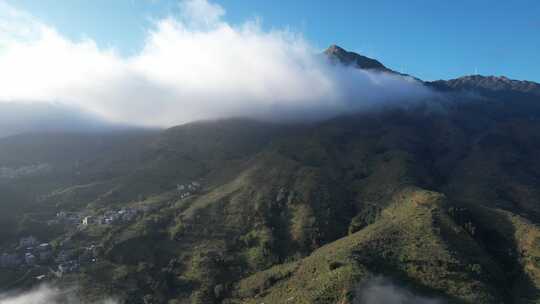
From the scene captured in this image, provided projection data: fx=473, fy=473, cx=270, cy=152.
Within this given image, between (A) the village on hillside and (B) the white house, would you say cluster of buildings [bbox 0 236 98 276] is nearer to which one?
(A) the village on hillside

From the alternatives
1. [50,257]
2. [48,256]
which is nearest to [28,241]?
[48,256]

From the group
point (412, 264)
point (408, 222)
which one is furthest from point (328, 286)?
point (408, 222)

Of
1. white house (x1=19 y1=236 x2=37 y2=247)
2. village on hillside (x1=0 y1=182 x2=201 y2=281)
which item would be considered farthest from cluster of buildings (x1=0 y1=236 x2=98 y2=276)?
white house (x1=19 y1=236 x2=37 y2=247)

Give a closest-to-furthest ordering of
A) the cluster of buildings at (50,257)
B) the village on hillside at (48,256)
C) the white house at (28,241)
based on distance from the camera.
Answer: the village on hillside at (48,256), the cluster of buildings at (50,257), the white house at (28,241)

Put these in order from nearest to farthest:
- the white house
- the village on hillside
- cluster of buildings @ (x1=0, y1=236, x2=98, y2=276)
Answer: the village on hillside < cluster of buildings @ (x1=0, y1=236, x2=98, y2=276) < the white house

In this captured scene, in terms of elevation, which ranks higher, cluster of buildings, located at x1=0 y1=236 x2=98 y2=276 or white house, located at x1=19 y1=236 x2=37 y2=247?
white house, located at x1=19 y1=236 x2=37 y2=247

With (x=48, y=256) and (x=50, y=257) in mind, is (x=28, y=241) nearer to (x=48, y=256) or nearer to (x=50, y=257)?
(x=48, y=256)

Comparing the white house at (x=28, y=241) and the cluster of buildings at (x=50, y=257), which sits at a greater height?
the white house at (x=28, y=241)

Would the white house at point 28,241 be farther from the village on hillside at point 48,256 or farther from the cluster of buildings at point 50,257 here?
the cluster of buildings at point 50,257

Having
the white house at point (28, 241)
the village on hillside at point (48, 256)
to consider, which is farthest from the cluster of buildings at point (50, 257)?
the white house at point (28, 241)

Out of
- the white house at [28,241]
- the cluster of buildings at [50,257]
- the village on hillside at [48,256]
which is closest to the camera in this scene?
the village on hillside at [48,256]

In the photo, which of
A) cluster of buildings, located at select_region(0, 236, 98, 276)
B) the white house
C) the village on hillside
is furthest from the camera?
the white house

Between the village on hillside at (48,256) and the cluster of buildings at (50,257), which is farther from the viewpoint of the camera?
the cluster of buildings at (50,257)
